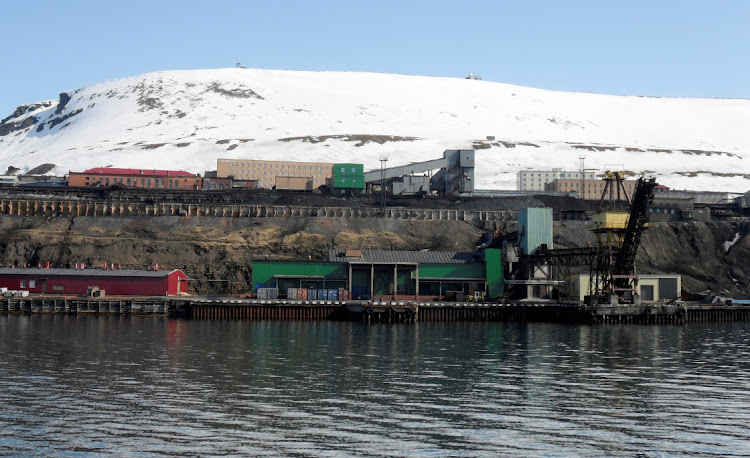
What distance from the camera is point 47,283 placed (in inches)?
3479

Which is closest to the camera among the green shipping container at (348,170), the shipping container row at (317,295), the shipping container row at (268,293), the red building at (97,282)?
the shipping container row at (317,295)

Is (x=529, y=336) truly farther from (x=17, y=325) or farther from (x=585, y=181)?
(x=585, y=181)

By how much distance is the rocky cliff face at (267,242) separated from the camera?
3912 inches

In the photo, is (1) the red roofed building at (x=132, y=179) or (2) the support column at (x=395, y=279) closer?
(2) the support column at (x=395, y=279)

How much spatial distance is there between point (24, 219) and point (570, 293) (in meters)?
71.6

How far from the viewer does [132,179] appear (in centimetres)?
15812

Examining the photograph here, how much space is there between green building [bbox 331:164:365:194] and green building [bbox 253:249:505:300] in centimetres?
5545

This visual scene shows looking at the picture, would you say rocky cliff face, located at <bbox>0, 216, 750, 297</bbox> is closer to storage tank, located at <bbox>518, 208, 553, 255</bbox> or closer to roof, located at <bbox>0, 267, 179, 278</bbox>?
roof, located at <bbox>0, 267, 179, 278</bbox>

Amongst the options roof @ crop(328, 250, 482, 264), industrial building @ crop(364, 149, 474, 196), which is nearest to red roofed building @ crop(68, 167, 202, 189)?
industrial building @ crop(364, 149, 474, 196)

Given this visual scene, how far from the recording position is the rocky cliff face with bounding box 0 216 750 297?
99.4 m

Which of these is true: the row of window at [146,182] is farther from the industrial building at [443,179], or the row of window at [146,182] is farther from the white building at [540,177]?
the white building at [540,177]

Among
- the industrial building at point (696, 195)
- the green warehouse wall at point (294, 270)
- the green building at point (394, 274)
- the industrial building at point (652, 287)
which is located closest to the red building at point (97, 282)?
the green warehouse wall at point (294, 270)

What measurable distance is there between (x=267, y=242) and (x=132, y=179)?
205 feet

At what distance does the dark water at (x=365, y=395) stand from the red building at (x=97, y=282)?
1031 inches
